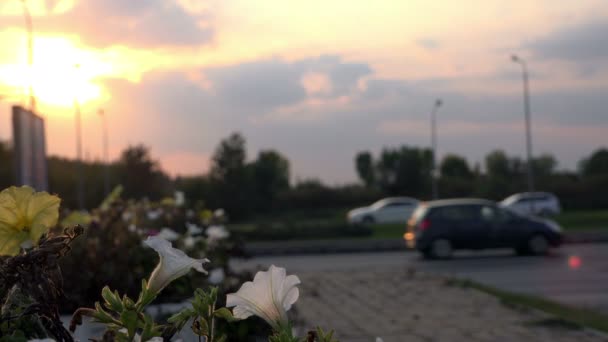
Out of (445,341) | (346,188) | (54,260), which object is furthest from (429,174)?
(54,260)

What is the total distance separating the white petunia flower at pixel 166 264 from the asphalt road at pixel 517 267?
1038 centimetres

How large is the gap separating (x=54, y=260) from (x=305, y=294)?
11774mm

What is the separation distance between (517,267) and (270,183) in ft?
138

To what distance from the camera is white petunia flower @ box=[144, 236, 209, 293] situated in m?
1.59

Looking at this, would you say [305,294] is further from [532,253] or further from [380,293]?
[532,253]

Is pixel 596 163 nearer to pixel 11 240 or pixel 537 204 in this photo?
pixel 537 204

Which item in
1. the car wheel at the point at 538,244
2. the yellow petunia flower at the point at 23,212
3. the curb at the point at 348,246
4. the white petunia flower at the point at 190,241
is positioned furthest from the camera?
the curb at the point at 348,246

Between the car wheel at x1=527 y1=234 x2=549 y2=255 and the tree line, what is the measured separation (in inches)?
985

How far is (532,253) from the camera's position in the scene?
2114 cm

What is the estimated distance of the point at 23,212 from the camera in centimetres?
166

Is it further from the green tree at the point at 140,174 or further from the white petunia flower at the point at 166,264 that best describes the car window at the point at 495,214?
the green tree at the point at 140,174

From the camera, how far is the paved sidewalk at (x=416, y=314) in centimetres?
884

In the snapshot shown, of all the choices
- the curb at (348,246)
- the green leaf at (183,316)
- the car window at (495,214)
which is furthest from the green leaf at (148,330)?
the curb at (348,246)

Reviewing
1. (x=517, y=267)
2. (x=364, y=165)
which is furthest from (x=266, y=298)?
(x=364, y=165)
